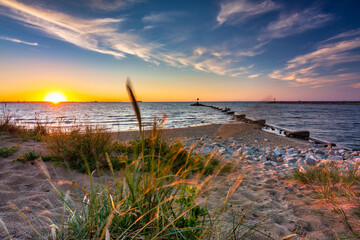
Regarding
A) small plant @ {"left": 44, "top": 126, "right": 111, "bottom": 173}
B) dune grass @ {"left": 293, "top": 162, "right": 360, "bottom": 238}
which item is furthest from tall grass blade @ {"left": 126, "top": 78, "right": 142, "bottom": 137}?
small plant @ {"left": 44, "top": 126, "right": 111, "bottom": 173}

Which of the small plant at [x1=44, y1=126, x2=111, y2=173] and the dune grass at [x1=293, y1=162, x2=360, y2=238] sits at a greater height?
the small plant at [x1=44, y1=126, x2=111, y2=173]

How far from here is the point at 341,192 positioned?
3.39 m

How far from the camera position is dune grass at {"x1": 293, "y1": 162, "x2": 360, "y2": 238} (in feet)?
8.09

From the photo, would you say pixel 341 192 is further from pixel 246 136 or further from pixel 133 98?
pixel 246 136

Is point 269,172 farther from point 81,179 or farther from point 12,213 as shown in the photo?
point 12,213

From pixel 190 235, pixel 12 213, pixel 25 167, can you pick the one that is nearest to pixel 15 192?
pixel 12 213

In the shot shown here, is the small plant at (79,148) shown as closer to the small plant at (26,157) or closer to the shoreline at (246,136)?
the small plant at (26,157)

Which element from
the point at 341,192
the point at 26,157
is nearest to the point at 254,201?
the point at 341,192

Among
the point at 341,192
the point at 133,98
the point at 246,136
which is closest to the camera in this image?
the point at 133,98

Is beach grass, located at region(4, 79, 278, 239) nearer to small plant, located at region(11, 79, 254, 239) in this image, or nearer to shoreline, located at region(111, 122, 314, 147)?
small plant, located at region(11, 79, 254, 239)

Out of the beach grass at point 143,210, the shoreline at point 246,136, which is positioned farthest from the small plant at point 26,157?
the shoreline at point 246,136

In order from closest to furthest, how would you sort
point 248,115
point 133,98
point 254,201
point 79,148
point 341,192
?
point 133,98 → point 248,115 → point 254,201 → point 341,192 → point 79,148

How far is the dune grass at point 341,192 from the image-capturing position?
97.1 inches

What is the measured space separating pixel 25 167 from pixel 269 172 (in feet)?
18.8
